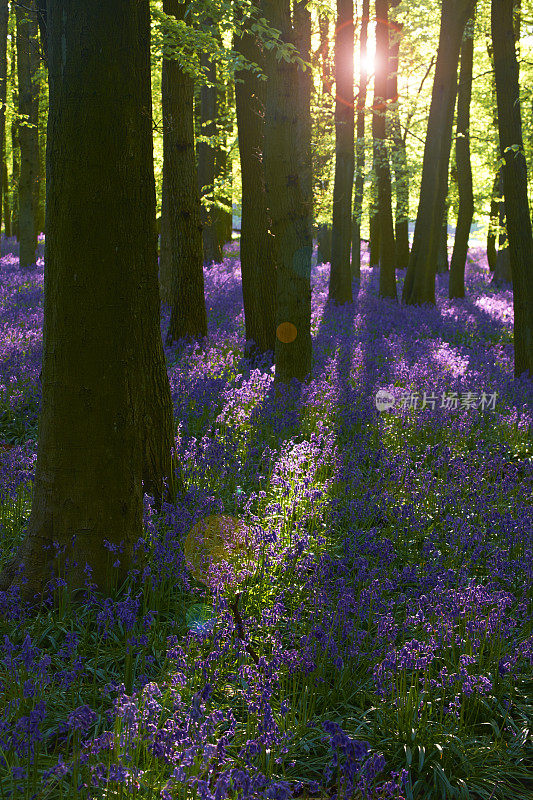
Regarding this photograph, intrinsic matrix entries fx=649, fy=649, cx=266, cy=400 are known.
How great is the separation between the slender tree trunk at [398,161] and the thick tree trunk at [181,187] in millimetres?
11022

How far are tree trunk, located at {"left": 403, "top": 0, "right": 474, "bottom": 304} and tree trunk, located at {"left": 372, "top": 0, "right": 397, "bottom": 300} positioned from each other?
5.38 ft

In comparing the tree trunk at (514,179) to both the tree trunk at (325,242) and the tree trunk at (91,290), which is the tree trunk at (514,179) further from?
the tree trunk at (325,242)

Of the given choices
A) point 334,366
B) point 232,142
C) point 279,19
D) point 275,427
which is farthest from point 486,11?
point 275,427

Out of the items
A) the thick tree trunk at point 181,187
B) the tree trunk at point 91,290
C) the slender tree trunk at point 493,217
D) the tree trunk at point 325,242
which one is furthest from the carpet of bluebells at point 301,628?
the tree trunk at point 325,242

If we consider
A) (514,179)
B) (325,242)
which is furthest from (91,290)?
(325,242)

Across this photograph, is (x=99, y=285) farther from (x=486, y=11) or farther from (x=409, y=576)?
(x=486, y=11)

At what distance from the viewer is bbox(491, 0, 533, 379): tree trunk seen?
31.7 feet

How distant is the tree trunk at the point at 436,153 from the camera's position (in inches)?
618

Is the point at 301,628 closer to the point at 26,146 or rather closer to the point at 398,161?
the point at 26,146

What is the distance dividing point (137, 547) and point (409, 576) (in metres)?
1.79

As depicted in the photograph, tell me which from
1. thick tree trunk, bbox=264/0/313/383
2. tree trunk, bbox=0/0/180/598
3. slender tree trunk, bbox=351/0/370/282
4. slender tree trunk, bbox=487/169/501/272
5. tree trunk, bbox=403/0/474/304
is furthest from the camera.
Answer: slender tree trunk, bbox=487/169/501/272

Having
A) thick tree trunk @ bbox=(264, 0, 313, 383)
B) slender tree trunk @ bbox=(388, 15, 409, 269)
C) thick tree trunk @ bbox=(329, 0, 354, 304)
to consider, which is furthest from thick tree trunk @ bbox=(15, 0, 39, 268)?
thick tree trunk @ bbox=(264, 0, 313, 383)

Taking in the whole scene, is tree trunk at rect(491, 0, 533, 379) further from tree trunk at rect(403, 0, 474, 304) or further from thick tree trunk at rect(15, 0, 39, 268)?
thick tree trunk at rect(15, 0, 39, 268)

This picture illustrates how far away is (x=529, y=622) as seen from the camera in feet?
13.6
